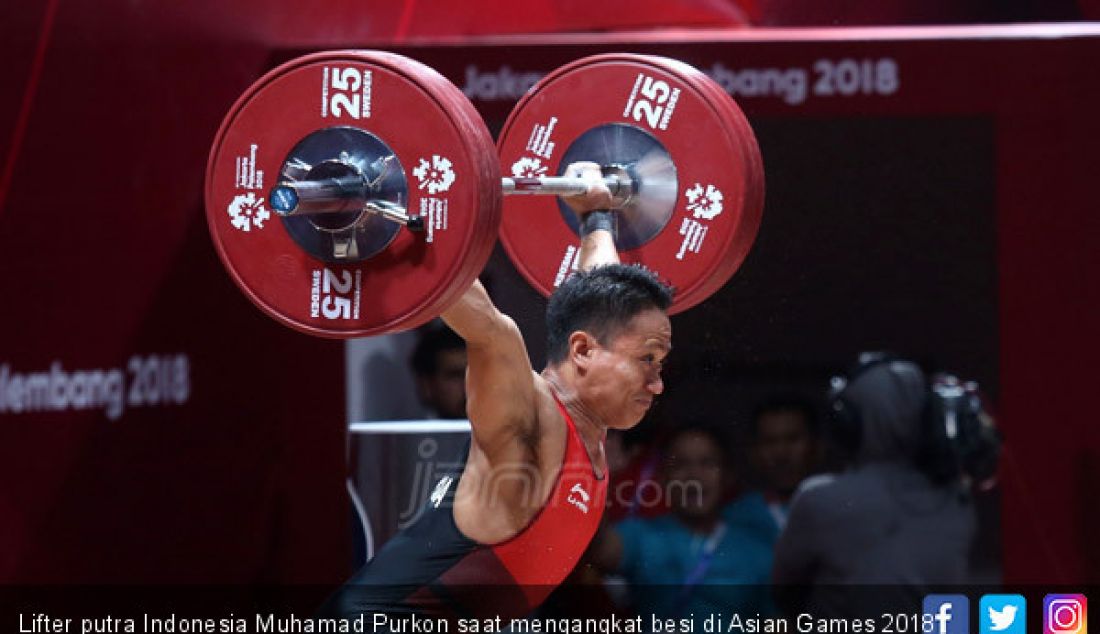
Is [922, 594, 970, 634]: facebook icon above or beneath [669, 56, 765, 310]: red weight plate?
beneath

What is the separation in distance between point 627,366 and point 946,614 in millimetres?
1596

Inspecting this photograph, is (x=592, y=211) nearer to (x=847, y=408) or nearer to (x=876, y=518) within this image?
(x=847, y=408)

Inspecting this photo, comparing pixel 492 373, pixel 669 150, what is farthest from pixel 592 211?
pixel 492 373

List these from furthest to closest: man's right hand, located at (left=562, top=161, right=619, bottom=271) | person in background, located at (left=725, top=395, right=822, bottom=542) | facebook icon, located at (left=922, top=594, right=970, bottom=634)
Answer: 1. person in background, located at (left=725, top=395, right=822, bottom=542)
2. facebook icon, located at (left=922, top=594, right=970, bottom=634)
3. man's right hand, located at (left=562, top=161, right=619, bottom=271)

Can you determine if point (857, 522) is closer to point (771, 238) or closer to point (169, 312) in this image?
point (771, 238)

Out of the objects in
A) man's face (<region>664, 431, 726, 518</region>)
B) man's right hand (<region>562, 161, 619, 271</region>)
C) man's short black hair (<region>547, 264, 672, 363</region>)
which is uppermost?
man's right hand (<region>562, 161, 619, 271</region>)

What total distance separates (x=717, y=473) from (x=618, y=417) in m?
1.45

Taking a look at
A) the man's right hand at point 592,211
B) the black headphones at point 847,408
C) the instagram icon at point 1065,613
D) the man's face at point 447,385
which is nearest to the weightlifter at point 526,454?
the man's right hand at point 592,211

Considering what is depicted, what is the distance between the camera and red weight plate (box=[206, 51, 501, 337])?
3498mm

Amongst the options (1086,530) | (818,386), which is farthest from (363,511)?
(1086,530)

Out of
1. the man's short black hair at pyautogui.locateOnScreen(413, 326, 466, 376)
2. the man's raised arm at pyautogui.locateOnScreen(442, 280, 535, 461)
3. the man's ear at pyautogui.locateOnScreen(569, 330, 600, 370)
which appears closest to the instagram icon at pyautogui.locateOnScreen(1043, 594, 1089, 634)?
the man's short black hair at pyautogui.locateOnScreen(413, 326, 466, 376)

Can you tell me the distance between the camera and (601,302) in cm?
394

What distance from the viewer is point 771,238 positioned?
532cm

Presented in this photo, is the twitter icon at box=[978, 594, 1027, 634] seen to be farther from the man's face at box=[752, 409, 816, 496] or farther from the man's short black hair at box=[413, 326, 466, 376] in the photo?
the man's short black hair at box=[413, 326, 466, 376]
